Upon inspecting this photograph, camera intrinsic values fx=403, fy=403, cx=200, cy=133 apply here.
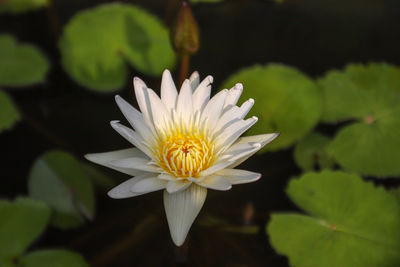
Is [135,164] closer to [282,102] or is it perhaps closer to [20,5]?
[282,102]

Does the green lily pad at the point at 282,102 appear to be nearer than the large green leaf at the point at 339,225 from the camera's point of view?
No

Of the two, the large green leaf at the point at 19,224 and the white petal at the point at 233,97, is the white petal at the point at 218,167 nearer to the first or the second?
the white petal at the point at 233,97

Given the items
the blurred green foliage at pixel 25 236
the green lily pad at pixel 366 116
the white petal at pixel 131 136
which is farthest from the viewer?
the green lily pad at pixel 366 116

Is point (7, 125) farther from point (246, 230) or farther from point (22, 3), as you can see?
point (246, 230)

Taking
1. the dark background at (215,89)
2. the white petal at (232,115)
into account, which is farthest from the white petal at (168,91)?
the dark background at (215,89)

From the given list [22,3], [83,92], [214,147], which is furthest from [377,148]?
[22,3]

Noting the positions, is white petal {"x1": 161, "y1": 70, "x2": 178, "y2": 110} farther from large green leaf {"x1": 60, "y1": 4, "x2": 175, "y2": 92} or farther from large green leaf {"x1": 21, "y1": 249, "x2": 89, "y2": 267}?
large green leaf {"x1": 60, "y1": 4, "x2": 175, "y2": 92}

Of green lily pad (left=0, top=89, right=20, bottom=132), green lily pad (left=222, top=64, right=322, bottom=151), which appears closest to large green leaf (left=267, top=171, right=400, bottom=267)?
green lily pad (left=222, top=64, right=322, bottom=151)
